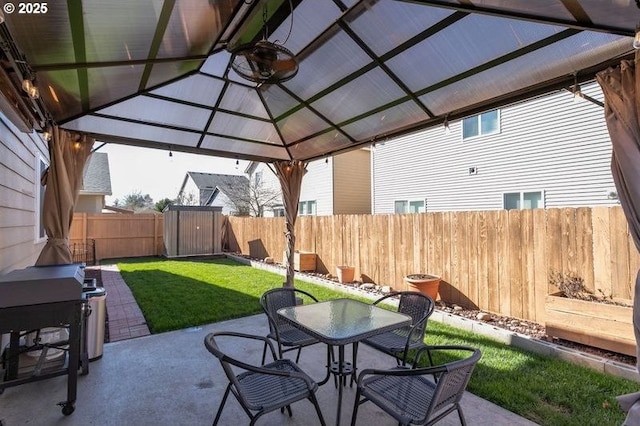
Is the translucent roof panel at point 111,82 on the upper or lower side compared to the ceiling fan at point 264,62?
upper

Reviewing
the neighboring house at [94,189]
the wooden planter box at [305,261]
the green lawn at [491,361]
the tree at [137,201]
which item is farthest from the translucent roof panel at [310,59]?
the tree at [137,201]

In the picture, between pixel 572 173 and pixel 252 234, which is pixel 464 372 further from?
pixel 252 234

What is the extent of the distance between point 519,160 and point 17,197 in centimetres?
946

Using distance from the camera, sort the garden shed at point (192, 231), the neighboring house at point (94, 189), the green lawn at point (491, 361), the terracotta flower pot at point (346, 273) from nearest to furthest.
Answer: the green lawn at point (491, 361)
the terracotta flower pot at point (346, 273)
the garden shed at point (192, 231)
the neighboring house at point (94, 189)

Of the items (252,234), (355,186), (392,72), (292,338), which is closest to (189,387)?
(292,338)

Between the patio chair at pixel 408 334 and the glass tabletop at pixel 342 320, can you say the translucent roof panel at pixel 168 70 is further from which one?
the patio chair at pixel 408 334

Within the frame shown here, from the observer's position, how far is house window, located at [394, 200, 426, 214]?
33.0ft

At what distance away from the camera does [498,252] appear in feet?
16.3

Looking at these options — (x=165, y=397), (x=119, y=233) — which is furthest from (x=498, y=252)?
(x=119, y=233)

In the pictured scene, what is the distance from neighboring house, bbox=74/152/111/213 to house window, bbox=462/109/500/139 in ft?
48.6

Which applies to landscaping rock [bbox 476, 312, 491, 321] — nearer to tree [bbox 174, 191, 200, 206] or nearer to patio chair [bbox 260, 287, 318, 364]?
patio chair [bbox 260, 287, 318, 364]

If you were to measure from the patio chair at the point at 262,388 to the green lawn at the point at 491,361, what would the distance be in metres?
1.70

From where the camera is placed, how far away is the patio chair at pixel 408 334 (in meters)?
2.87

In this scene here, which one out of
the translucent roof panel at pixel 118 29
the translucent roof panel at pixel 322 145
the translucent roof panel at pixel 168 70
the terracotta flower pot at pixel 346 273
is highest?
the translucent roof panel at pixel 168 70
